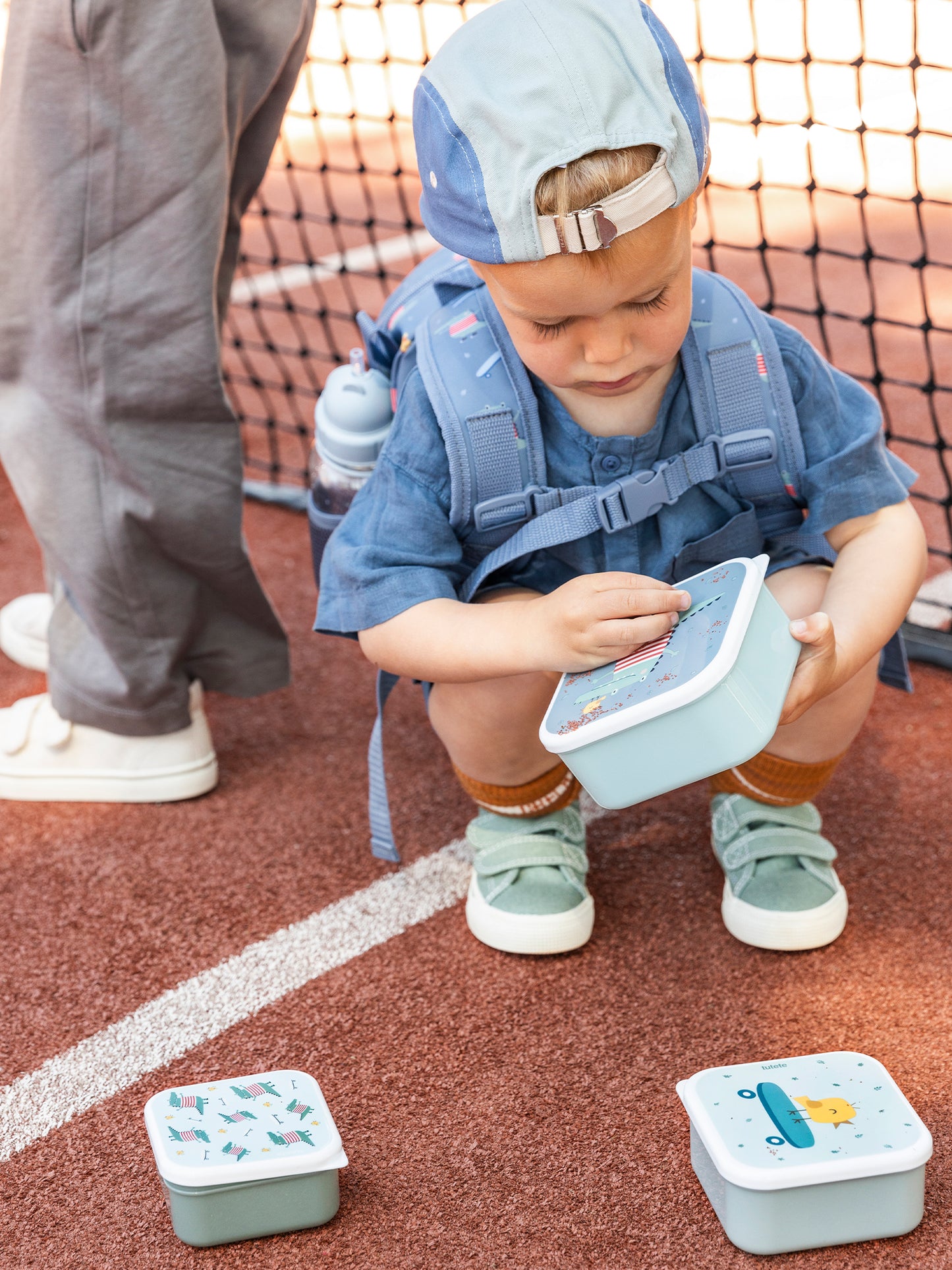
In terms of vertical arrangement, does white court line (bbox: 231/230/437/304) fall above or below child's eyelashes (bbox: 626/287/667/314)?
below

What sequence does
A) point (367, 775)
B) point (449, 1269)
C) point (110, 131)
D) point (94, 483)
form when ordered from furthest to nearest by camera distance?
1. point (367, 775)
2. point (94, 483)
3. point (110, 131)
4. point (449, 1269)

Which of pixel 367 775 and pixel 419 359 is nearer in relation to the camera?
pixel 419 359

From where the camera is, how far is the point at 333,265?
308cm

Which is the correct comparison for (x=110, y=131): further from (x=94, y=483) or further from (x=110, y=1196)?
(x=110, y=1196)

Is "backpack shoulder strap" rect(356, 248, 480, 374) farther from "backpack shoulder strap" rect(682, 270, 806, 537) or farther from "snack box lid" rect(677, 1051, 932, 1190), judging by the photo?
"snack box lid" rect(677, 1051, 932, 1190)

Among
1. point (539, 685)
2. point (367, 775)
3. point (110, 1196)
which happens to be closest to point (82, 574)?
point (367, 775)

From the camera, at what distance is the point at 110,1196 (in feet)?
3.15

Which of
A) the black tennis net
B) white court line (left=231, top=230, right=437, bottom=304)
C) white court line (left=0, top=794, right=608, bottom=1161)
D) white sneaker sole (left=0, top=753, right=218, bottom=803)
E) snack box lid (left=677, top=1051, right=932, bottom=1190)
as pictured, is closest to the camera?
snack box lid (left=677, top=1051, right=932, bottom=1190)

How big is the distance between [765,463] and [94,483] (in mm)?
618

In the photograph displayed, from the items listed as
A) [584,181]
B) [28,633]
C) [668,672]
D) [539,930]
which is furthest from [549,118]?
[28,633]

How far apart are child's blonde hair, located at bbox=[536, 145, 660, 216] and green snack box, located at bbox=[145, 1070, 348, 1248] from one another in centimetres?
61

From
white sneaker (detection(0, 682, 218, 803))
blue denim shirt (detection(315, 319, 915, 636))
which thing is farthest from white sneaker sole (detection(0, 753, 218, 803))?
blue denim shirt (detection(315, 319, 915, 636))

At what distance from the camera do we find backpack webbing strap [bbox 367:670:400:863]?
1.23m

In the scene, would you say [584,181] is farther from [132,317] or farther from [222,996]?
[222,996]
